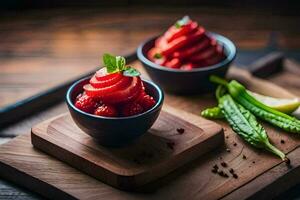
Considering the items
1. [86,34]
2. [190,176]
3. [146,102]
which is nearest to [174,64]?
[146,102]

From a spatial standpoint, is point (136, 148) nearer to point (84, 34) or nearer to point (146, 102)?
point (146, 102)

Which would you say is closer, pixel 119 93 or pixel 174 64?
pixel 119 93

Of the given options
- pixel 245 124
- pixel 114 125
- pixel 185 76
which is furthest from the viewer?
pixel 185 76

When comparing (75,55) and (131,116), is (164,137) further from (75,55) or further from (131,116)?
(75,55)

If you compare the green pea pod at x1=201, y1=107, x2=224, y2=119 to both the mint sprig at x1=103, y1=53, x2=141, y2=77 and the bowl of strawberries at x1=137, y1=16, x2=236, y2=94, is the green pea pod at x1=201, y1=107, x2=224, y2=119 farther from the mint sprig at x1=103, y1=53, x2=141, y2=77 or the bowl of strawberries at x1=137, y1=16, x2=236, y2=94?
the mint sprig at x1=103, y1=53, x2=141, y2=77

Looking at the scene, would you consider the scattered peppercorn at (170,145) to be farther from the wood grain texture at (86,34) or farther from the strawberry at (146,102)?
the wood grain texture at (86,34)

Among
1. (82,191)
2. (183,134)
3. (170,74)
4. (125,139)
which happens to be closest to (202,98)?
(170,74)
